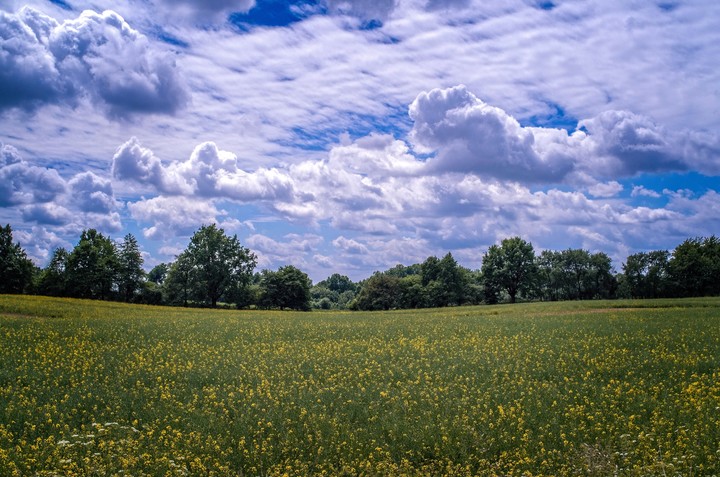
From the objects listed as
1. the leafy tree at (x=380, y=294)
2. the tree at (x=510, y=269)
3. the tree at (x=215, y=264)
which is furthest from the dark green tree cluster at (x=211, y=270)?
the tree at (x=510, y=269)

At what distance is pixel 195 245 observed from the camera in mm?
89375

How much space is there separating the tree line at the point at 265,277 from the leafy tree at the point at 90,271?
0.15 meters

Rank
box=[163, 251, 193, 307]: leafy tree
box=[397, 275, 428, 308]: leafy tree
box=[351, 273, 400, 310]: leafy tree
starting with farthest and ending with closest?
box=[351, 273, 400, 310]: leafy tree
box=[397, 275, 428, 308]: leafy tree
box=[163, 251, 193, 307]: leafy tree

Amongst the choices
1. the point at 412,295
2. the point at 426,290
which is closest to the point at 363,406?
the point at 426,290

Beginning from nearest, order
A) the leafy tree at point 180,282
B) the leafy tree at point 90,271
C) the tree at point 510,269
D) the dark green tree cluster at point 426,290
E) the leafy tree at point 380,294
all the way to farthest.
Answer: the leafy tree at point 90,271 → the leafy tree at point 180,282 → the tree at point 510,269 → the dark green tree cluster at point 426,290 → the leafy tree at point 380,294

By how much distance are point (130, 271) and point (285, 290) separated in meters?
29.8

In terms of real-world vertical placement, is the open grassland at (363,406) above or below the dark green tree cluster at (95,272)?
below

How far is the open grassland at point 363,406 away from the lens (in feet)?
40.2

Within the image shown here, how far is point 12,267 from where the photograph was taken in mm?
84750

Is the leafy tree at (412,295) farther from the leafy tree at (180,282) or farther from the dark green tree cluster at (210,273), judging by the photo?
the leafy tree at (180,282)

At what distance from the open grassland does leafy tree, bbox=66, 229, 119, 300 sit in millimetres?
61595

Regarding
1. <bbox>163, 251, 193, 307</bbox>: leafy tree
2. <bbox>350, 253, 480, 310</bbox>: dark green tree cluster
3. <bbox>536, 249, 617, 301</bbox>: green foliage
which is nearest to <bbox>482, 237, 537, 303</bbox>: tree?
<bbox>350, 253, 480, 310</bbox>: dark green tree cluster

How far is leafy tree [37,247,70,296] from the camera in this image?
277ft

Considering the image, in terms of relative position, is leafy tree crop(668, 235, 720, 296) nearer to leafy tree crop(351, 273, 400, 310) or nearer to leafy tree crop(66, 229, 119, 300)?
leafy tree crop(351, 273, 400, 310)
